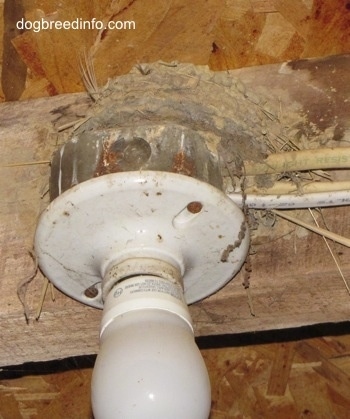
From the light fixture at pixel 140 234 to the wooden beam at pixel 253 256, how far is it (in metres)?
0.04

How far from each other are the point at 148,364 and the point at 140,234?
0.17m

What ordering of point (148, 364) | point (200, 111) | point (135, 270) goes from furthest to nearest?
1. point (200, 111)
2. point (135, 270)
3. point (148, 364)

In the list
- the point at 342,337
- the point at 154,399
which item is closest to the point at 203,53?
the point at 154,399

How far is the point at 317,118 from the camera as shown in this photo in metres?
1.05

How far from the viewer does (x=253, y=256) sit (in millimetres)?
981

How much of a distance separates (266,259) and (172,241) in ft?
0.41

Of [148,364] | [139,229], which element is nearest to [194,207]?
[139,229]

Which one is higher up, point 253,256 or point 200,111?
point 200,111

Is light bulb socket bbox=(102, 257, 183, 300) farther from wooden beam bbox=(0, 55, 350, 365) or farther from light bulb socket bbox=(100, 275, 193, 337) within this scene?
wooden beam bbox=(0, 55, 350, 365)

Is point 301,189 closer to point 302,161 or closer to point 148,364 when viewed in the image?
point 302,161

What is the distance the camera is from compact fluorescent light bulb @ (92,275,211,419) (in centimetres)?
75

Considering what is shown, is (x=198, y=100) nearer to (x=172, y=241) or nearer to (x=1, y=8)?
(x=172, y=241)

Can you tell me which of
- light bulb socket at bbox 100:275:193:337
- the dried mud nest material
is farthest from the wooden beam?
light bulb socket at bbox 100:275:193:337

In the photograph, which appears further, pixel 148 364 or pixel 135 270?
pixel 135 270
